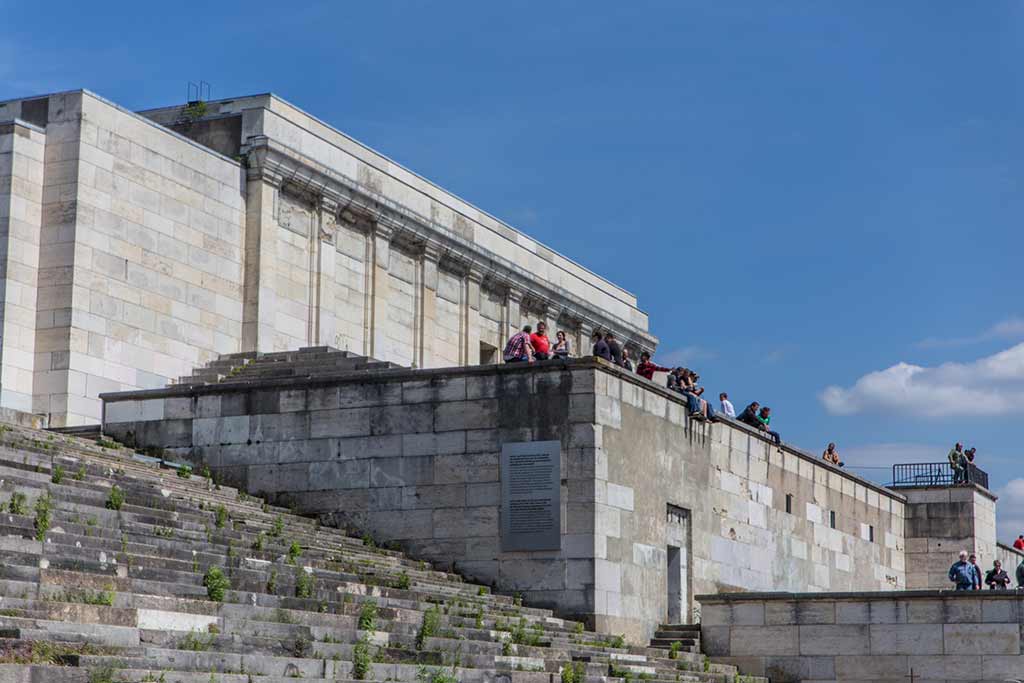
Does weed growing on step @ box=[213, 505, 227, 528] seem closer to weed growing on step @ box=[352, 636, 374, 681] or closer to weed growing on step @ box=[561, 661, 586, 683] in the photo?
weed growing on step @ box=[561, 661, 586, 683]

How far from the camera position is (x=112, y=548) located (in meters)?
21.8

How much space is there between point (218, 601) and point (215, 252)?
24.1m

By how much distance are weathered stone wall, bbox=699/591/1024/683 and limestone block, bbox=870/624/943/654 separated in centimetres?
2

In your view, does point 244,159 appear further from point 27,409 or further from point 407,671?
point 407,671

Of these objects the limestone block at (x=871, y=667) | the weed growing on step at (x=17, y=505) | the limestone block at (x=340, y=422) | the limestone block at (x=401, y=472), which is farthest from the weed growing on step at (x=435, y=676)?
the limestone block at (x=871, y=667)

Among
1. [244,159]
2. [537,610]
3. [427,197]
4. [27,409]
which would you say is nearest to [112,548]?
[537,610]

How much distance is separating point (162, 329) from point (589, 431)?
44.6ft

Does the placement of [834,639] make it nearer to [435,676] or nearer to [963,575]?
[963,575]

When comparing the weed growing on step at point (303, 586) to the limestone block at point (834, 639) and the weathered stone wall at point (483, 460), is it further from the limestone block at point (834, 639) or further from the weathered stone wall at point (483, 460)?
the limestone block at point (834, 639)

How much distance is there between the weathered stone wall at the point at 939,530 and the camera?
169 feet

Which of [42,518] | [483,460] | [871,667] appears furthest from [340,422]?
[42,518]

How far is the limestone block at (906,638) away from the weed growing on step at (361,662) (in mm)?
14242

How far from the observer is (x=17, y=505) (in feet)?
70.4

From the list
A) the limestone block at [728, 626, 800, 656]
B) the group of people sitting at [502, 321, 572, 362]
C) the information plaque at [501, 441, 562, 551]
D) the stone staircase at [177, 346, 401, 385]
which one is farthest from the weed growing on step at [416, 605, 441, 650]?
the stone staircase at [177, 346, 401, 385]
